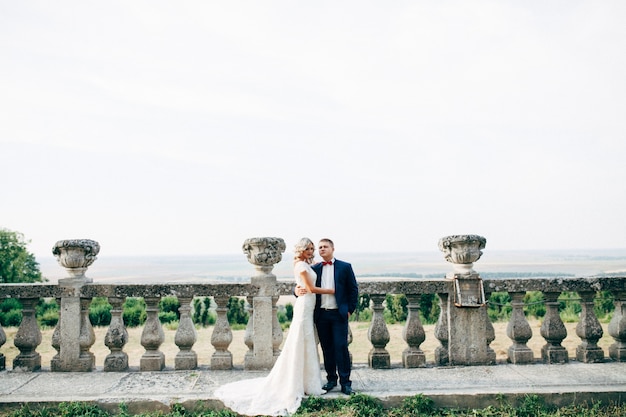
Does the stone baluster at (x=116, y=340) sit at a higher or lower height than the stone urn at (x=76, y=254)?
lower

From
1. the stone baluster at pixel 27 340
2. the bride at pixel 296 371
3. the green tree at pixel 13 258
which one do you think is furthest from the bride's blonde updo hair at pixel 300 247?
the green tree at pixel 13 258

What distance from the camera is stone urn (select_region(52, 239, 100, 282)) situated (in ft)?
19.8

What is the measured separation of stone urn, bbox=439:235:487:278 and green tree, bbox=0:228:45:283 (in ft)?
52.3

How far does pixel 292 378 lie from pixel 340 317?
83 centimetres

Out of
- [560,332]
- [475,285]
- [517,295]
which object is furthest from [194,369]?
[560,332]

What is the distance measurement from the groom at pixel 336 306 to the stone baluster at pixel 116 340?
2.59 meters

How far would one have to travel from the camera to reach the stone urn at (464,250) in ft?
19.7

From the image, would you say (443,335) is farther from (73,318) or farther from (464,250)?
(73,318)

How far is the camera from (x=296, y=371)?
16.7 feet

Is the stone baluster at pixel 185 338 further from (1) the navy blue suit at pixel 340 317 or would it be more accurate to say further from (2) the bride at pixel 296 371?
(1) the navy blue suit at pixel 340 317

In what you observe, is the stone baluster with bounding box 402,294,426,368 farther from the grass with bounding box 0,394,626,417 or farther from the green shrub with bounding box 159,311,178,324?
the green shrub with bounding box 159,311,178,324

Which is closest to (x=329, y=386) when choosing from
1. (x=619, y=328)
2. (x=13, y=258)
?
(x=619, y=328)

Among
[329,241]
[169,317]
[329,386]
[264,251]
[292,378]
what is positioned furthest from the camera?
[169,317]

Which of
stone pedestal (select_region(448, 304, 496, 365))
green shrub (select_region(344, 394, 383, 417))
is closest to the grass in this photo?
green shrub (select_region(344, 394, 383, 417))
